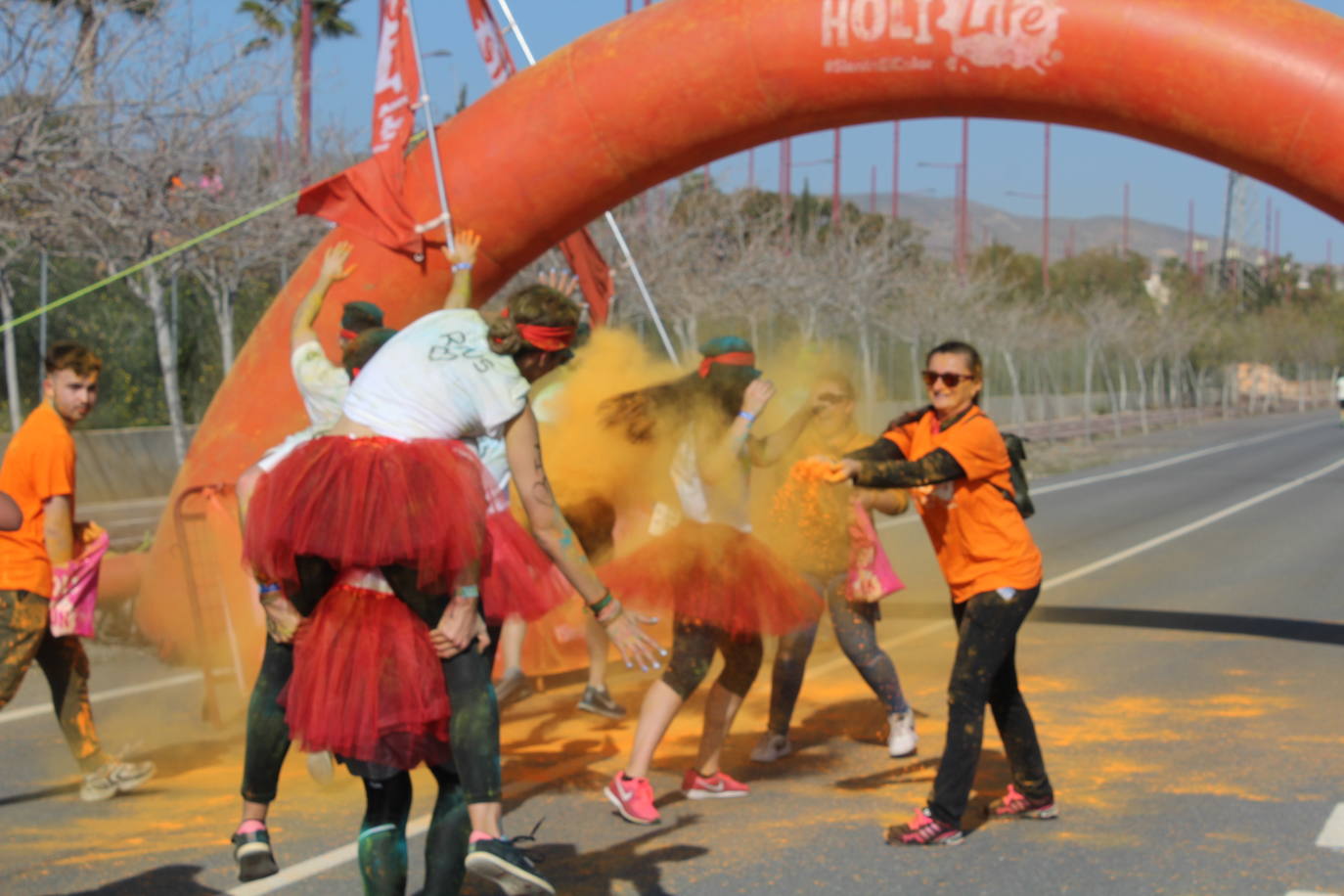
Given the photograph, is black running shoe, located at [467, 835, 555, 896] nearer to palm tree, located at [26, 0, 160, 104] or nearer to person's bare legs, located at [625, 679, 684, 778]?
person's bare legs, located at [625, 679, 684, 778]

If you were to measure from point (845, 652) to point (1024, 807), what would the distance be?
4.30ft

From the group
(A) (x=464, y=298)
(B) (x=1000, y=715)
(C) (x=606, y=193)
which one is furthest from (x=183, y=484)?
(B) (x=1000, y=715)

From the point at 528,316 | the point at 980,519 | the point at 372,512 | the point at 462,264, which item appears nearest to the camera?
Answer: the point at 372,512

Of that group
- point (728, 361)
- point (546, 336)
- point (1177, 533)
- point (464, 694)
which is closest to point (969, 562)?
point (728, 361)

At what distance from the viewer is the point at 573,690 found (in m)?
8.56

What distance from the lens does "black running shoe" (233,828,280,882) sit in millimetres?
4496

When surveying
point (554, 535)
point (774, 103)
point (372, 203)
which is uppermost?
point (774, 103)

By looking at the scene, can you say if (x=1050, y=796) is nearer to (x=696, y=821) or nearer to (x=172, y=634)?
(x=696, y=821)

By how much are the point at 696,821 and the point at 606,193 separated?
4071mm

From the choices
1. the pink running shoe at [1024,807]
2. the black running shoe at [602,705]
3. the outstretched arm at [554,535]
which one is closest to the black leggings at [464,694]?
the outstretched arm at [554,535]

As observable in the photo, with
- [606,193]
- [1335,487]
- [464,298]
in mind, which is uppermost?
[606,193]

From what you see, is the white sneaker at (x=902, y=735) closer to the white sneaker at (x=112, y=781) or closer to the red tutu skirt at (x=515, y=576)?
the red tutu skirt at (x=515, y=576)

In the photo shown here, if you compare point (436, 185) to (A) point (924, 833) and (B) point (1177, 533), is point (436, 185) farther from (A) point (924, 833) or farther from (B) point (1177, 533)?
(B) point (1177, 533)

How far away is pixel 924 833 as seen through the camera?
18.3 feet
